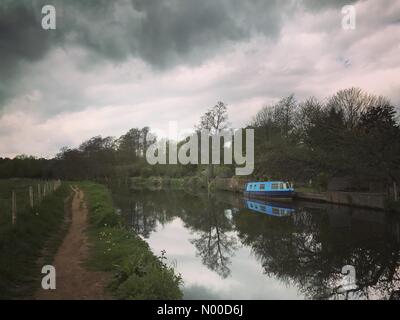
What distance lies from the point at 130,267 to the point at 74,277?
4.37 ft

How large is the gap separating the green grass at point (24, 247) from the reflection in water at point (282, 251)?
3491 mm

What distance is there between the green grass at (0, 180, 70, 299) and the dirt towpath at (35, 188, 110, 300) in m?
0.30

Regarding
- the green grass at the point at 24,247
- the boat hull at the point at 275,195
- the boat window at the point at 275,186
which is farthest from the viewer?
the boat window at the point at 275,186

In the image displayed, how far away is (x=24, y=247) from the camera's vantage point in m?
9.88

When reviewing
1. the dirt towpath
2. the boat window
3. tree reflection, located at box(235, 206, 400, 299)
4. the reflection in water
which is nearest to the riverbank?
the reflection in water

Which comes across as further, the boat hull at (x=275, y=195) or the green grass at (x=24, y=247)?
the boat hull at (x=275, y=195)

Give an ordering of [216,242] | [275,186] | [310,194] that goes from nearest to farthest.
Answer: [216,242] → [310,194] → [275,186]

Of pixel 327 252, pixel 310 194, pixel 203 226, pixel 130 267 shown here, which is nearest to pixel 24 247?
pixel 130 267

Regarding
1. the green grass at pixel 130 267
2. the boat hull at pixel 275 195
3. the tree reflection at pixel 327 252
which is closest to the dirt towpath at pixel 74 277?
the green grass at pixel 130 267

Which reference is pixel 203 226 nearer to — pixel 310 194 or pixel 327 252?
pixel 327 252

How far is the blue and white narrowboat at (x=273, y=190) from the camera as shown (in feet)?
107

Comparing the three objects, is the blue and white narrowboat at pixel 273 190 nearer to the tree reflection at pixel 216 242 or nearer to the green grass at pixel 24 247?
the tree reflection at pixel 216 242

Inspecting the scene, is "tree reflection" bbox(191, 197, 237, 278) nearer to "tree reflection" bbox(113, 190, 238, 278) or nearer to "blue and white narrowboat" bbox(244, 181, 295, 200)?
"tree reflection" bbox(113, 190, 238, 278)
